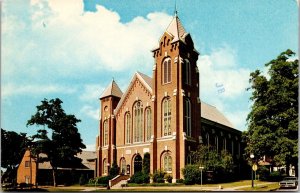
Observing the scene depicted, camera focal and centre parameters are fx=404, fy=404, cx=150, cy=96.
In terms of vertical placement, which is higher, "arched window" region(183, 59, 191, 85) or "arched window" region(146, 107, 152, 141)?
"arched window" region(183, 59, 191, 85)

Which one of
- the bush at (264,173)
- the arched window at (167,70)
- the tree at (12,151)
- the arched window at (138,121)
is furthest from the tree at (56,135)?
the bush at (264,173)

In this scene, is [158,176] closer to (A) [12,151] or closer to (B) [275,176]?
(B) [275,176]

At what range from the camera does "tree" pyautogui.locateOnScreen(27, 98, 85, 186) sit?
2039 inches

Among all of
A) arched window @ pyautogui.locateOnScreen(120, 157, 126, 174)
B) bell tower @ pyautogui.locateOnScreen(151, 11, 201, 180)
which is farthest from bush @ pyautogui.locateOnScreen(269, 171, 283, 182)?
arched window @ pyautogui.locateOnScreen(120, 157, 126, 174)

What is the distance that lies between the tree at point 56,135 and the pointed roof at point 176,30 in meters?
16.6

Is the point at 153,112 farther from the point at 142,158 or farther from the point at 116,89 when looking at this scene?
the point at 116,89

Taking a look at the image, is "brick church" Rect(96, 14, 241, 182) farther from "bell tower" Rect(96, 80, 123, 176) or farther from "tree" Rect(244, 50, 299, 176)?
"tree" Rect(244, 50, 299, 176)

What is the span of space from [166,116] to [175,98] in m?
2.71

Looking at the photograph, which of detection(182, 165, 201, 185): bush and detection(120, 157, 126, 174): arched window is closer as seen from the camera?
detection(182, 165, 201, 185): bush

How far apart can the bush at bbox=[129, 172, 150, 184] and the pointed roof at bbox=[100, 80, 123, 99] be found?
1443 cm

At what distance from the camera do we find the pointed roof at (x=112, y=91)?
196 feet

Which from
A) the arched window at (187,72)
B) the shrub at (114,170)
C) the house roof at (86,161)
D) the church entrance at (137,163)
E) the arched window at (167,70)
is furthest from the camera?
the house roof at (86,161)

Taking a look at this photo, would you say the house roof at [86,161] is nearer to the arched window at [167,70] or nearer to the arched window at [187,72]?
the arched window at [167,70]

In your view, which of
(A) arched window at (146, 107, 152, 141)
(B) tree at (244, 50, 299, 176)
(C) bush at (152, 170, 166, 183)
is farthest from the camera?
(A) arched window at (146, 107, 152, 141)
